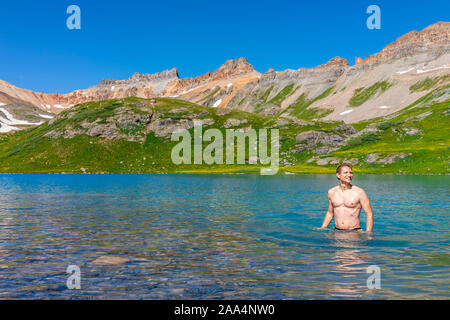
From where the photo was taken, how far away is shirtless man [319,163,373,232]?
21.7 metres

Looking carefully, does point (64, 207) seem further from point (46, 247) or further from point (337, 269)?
point (337, 269)

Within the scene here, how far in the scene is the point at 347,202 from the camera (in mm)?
22297

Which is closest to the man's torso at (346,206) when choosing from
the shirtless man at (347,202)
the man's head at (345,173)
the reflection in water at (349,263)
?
the shirtless man at (347,202)

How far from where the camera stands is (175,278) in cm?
1562

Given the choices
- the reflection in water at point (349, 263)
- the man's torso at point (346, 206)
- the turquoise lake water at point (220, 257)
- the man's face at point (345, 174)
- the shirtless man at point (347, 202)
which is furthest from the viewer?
the man's torso at point (346, 206)

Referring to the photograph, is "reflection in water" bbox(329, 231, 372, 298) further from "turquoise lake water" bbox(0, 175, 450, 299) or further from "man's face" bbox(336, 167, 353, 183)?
"man's face" bbox(336, 167, 353, 183)

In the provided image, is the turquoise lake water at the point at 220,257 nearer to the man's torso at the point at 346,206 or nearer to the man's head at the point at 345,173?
the man's torso at the point at 346,206

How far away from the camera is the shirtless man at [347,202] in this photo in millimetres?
21656

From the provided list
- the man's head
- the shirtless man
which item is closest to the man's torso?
the shirtless man

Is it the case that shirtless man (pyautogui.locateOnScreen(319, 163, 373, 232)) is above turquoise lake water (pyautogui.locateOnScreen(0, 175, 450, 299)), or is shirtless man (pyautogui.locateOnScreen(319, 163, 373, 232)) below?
above

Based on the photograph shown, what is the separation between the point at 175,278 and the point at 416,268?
11.0m

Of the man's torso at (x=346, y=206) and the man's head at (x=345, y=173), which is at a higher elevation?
the man's head at (x=345, y=173)

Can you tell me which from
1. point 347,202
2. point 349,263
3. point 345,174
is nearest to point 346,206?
point 347,202

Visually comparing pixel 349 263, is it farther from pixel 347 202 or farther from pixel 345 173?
pixel 345 173
